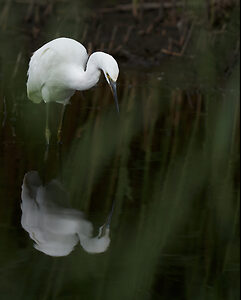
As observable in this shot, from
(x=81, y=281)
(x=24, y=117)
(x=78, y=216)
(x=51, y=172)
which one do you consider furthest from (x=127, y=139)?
(x=81, y=281)

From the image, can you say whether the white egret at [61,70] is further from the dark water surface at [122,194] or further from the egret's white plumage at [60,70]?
the dark water surface at [122,194]

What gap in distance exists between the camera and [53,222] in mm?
2432

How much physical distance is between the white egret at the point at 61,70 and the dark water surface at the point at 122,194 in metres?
0.26

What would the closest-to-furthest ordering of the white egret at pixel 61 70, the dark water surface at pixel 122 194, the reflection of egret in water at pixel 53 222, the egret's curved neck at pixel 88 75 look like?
the dark water surface at pixel 122 194, the reflection of egret in water at pixel 53 222, the egret's curved neck at pixel 88 75, the white egret at pixel 61 70

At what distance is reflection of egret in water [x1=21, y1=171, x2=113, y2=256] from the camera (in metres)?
2.20

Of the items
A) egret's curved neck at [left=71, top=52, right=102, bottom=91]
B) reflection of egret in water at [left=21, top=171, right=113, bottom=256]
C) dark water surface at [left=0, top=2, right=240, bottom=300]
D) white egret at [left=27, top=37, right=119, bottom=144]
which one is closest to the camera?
dark water surface at [left=0, top=2, right=240, bottom=300]

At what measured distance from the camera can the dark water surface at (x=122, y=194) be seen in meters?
2.10

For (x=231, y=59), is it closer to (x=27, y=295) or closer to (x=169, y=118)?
(x=169, y=118)

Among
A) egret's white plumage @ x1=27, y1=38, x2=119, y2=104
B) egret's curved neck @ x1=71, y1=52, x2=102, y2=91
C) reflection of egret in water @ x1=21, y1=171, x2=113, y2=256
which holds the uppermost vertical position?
egret's white plumage @ x1=27, y1=38, x2=119, y2=104

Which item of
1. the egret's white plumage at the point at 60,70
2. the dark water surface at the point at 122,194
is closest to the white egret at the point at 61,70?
the egret's white plumage at the point at 60,70

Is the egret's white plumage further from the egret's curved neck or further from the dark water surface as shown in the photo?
the dark water surface

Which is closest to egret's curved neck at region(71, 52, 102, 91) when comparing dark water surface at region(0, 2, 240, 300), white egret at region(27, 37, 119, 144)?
white egret at region(27, 37, 119, 144)

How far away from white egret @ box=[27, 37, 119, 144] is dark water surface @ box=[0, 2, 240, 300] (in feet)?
0.86

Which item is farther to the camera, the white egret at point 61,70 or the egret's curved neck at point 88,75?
the white egret at point 61,70
